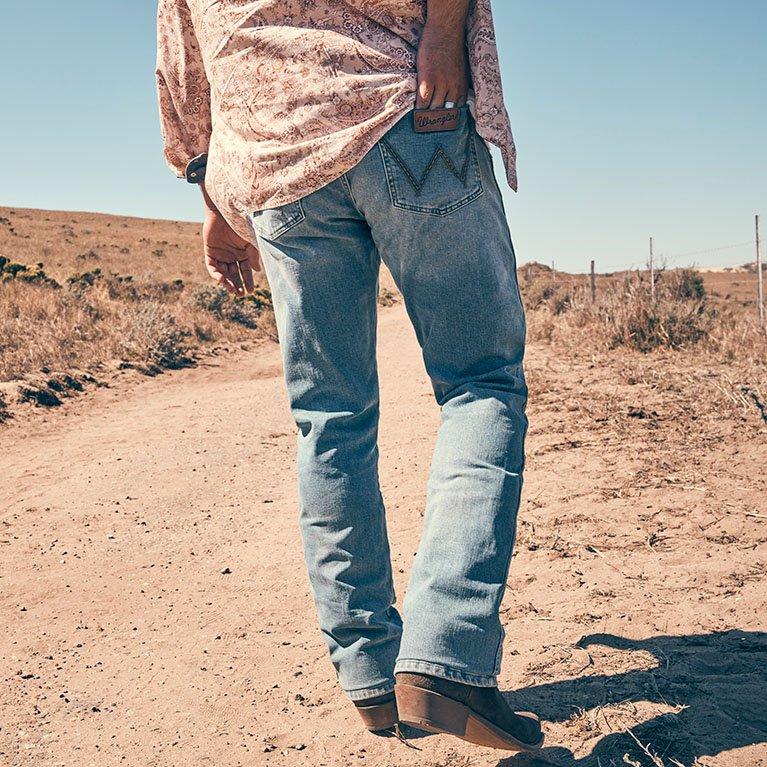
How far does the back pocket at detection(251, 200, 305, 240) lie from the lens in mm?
1491

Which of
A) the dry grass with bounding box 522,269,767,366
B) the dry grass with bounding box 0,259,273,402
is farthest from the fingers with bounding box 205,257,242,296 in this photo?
the dry grass with bounding box 0,259,273,402

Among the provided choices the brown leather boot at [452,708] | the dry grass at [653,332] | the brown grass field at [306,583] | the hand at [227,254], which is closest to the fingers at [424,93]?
the hand at [227,254]

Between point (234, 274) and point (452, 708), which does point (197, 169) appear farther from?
point (452, 708)

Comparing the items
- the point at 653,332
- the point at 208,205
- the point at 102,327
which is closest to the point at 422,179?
the point at 208,205

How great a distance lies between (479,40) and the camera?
56.8 inches

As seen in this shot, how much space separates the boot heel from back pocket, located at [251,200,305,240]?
80 centimetres

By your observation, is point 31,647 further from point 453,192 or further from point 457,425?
point 453,192

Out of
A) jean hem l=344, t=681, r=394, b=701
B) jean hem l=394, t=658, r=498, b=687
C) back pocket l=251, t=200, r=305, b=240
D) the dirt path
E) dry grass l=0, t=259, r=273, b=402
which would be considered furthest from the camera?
dry grass l=0, t=259, r=273, b=402

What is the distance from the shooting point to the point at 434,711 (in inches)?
52.7

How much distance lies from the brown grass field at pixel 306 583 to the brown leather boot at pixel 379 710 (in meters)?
0.09

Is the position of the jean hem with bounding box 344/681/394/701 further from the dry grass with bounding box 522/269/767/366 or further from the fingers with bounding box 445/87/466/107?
the dry grass with bounding box 522/269/767/366

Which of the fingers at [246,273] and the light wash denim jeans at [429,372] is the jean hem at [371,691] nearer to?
the light wash denim jeans at [429,372]

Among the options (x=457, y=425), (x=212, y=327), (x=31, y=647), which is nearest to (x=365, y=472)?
(x=457, y=425)

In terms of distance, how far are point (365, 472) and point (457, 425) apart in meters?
0.24
